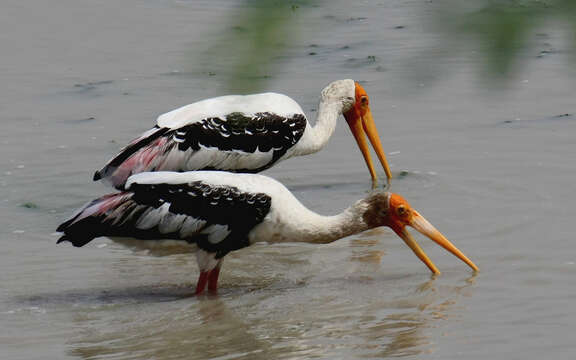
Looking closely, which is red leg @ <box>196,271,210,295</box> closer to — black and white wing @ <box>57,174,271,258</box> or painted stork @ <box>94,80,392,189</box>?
black and white wing @ <box>57,174,271,258</box>

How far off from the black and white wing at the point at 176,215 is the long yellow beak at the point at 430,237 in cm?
98

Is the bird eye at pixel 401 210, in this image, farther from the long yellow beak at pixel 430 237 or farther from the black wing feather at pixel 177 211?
the black wing feather at pixel 177 211

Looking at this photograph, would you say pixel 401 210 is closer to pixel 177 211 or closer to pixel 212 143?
pixel 177 211

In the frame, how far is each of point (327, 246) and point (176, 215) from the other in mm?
1465

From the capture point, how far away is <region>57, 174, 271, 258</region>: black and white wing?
5.78 m

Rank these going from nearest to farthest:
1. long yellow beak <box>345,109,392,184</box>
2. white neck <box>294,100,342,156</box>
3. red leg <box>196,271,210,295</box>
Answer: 1. red leg <box>196,271,210,295</box>
2. white neck <box>294,100,342,156</box>
3. long yellow beak <box>345,109,392,184</box>

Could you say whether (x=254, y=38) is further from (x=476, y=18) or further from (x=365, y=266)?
(x=365, y=266)

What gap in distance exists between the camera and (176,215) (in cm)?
580

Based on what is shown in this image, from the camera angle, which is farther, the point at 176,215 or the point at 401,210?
the point at 401,210

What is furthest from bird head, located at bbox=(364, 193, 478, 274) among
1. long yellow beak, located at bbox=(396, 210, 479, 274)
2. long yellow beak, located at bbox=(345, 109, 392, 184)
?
long yellow beak, located at bbox=(345, 109, 392, 184)

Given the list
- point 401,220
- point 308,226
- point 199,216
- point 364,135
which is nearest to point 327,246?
point 401,220

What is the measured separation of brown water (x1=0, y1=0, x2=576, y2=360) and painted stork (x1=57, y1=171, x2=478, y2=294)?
321 mm

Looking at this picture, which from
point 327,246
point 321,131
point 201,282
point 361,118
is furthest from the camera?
point 361,118

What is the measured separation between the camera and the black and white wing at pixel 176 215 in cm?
578
